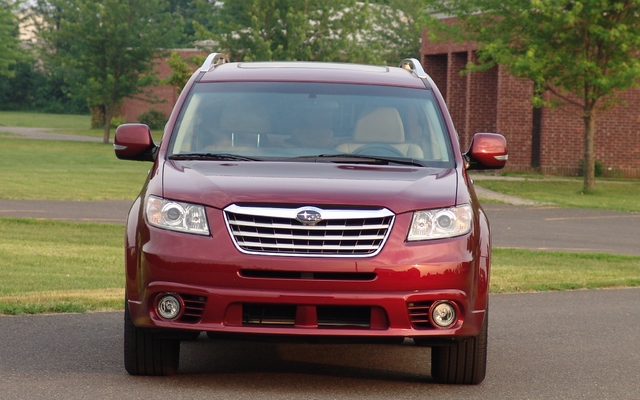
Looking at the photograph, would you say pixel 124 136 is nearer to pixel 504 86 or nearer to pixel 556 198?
pixel 556 198

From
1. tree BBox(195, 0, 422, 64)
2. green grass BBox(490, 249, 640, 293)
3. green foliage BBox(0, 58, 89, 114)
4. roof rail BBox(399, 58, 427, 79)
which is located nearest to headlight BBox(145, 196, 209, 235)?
roof rail BBox(399, 58, 427, 79)

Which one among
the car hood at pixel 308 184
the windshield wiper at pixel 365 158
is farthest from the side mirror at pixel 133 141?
the windshield wiper at pixel 365 158

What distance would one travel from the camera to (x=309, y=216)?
619cm

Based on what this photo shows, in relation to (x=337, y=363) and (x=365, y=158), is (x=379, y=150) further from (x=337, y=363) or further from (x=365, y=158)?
(x=337, y=363)

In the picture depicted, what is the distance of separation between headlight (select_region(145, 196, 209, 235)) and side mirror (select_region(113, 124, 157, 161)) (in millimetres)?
1026

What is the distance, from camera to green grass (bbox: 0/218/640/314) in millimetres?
10086

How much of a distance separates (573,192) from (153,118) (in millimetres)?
45954

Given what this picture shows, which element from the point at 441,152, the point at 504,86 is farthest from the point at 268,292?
the point at 504,86

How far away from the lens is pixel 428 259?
622cm

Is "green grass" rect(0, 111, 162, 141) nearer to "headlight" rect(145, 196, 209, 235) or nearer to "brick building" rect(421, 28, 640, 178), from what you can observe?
"brick building" rect(421, 28, 640, 178)

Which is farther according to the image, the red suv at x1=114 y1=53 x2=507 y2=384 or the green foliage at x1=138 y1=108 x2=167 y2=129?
the green foliage at x1=138 y1=108 x2=167 y2=129

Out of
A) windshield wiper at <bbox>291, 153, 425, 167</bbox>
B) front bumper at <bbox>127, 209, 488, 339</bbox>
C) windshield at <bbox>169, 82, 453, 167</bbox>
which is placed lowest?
front bumper at <bbox>127, 209, 488, 339</bbox>

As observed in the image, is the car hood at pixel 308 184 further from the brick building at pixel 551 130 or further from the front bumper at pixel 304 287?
the brick building at pixel 551 130

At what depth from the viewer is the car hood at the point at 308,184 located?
6.27 meters
